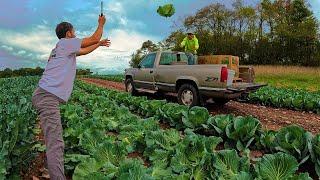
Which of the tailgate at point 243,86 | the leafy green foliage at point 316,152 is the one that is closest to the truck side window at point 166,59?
the tailgate at point 243,86

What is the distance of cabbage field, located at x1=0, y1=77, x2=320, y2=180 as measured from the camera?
4523 millimetres

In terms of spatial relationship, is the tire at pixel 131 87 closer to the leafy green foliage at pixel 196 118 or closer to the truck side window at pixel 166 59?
the truck side window at pixel 166 59

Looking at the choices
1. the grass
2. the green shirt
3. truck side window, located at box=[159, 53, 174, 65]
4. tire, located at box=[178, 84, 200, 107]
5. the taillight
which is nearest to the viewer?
the taillight

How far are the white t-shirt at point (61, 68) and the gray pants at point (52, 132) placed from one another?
0.08m

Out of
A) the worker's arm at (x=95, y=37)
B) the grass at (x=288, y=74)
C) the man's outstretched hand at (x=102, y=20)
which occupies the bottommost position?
the grass at (x=288, y=74)

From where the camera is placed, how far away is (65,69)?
4754 millimetres

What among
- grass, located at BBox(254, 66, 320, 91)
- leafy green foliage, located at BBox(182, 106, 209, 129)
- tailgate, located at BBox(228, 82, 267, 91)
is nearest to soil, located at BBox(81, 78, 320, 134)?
tailgate, located at BBox(228, 82, 267, 91)

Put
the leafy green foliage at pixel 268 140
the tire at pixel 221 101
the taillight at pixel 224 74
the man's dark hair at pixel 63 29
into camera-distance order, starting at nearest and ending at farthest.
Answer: the man's dark hair at pixel 63 29 → the leafy green foliage at pixel 268 140 → the taillight at pixel 224 74 → the tire at pixel 221 101

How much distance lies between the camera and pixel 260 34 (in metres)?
51.1

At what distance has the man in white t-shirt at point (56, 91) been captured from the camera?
4.70 meters

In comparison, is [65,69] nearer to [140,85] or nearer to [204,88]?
[204,88]

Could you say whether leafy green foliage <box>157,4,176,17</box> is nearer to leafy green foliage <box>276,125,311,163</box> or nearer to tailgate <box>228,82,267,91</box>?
tailgate <box>228,82,267,91</box>

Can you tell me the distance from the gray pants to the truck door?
31.9ft

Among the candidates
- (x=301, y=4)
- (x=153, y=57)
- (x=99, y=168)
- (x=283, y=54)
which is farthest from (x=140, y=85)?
(x=301, y=4)
